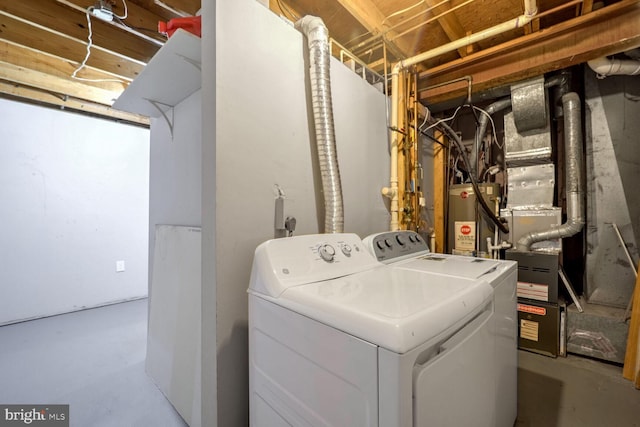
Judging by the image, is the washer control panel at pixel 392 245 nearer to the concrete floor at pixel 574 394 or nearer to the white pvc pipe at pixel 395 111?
the white pvc pipe at pixel 395 111

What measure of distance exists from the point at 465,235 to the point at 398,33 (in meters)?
1.95

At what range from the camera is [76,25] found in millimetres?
1980

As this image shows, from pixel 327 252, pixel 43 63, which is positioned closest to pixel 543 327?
pixel 327 252

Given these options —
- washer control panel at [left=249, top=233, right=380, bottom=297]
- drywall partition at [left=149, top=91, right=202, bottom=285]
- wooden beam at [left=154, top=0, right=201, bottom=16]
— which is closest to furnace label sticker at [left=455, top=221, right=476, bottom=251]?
washer control panel at [left=249, top=233, right=380, bottom=297]

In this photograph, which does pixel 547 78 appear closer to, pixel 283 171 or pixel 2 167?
pixel 283 171

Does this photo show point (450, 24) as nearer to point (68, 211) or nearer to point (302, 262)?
point (302, 262)

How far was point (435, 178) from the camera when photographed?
294 cm

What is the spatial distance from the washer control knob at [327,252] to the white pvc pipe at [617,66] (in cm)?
258

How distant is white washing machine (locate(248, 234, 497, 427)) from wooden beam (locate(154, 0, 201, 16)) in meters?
1.84

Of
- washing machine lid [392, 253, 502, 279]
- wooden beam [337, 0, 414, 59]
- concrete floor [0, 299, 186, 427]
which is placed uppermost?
wooden beam [337, 0, 414, 59]

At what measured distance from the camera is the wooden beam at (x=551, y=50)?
1.66 meters

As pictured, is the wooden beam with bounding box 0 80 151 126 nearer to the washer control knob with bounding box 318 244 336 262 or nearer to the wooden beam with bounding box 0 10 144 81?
the wooden beam with bounding box 0 10 144 81

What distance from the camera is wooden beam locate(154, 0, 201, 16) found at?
5.70 ft

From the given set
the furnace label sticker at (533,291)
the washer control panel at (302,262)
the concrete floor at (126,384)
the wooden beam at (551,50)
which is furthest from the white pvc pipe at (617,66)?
the washer control panel at (302,262)
